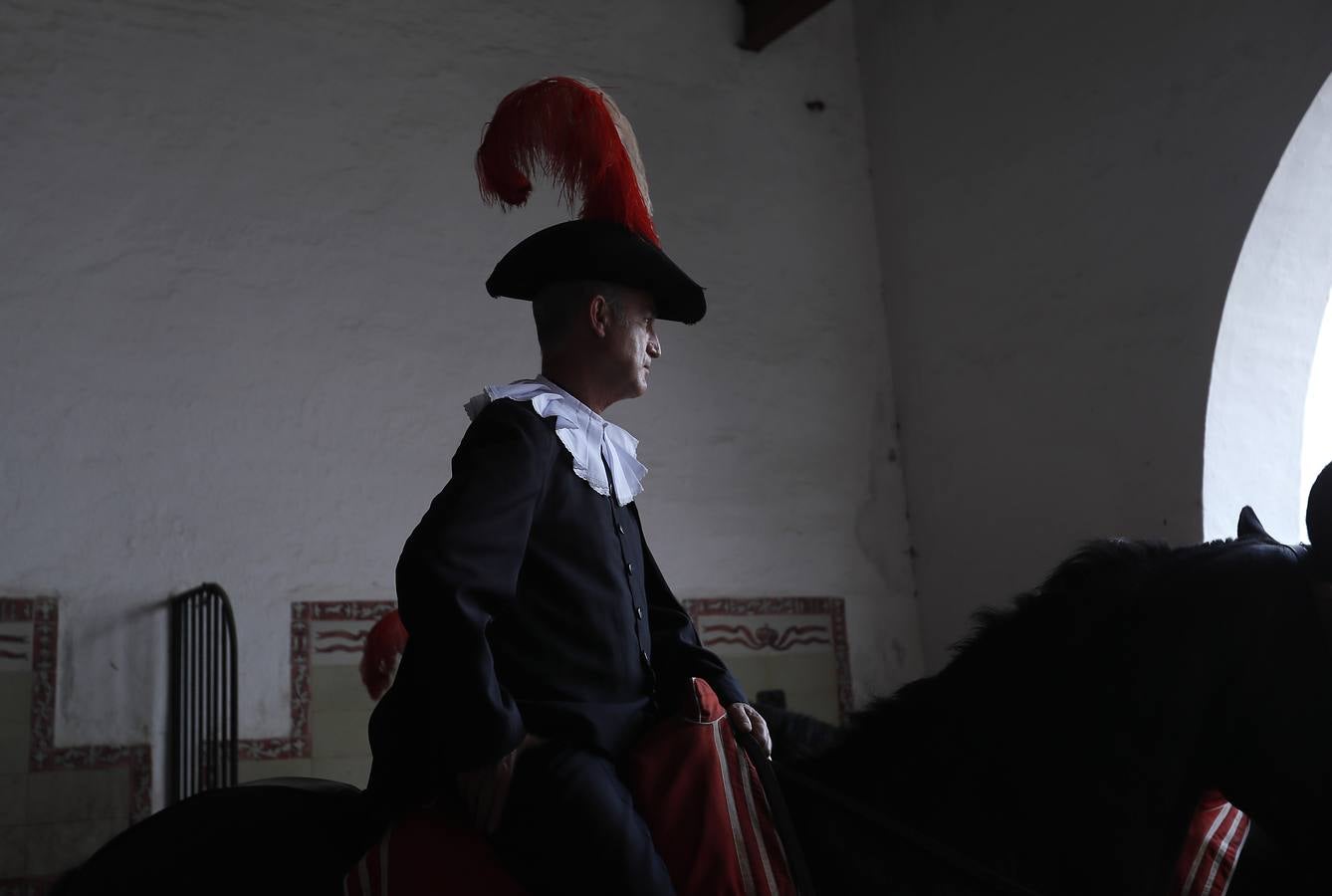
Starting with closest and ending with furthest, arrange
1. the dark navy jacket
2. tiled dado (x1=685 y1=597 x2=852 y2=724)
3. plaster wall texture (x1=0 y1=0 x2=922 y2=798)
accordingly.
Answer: the dark navy jacket, plaster wall texture (x1=0 y1=0 x2=922 y2=798), tiled dado (x1=685 y1=597 x2=852 y2=724)

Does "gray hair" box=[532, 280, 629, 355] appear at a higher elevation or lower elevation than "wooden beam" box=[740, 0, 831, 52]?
lower

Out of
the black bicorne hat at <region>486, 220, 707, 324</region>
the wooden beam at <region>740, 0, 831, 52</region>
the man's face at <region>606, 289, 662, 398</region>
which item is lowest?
the man's face at <region>606, 289, 662, 398</region>

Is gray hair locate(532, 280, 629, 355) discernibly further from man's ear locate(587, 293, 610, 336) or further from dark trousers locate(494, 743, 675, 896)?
dark trousers locate(494, 743, 675, 896)

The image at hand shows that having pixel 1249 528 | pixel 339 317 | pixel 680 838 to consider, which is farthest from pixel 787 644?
pixel 680 838

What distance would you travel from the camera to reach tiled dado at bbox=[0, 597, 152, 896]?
3.23 m

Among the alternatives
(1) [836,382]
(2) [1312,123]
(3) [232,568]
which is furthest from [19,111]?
(2) [1312,123]

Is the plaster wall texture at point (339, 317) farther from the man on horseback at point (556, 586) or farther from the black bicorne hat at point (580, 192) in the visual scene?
the man on horseback at point (556, 586)

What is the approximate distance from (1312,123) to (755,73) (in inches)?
94.3

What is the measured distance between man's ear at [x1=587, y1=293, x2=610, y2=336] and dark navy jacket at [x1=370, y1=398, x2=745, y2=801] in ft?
0.54

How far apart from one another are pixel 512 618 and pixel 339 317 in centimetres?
282

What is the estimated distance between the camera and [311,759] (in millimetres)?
3666

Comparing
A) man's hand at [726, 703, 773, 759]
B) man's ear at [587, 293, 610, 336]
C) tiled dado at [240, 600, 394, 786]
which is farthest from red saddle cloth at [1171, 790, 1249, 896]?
tiled dado at [240, 600, 394, 786]

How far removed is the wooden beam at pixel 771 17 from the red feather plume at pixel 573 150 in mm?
3391

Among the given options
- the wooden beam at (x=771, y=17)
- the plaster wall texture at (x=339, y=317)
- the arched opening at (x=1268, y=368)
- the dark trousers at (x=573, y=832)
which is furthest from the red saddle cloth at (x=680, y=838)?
the wooden beam at (x=771, y=17)
